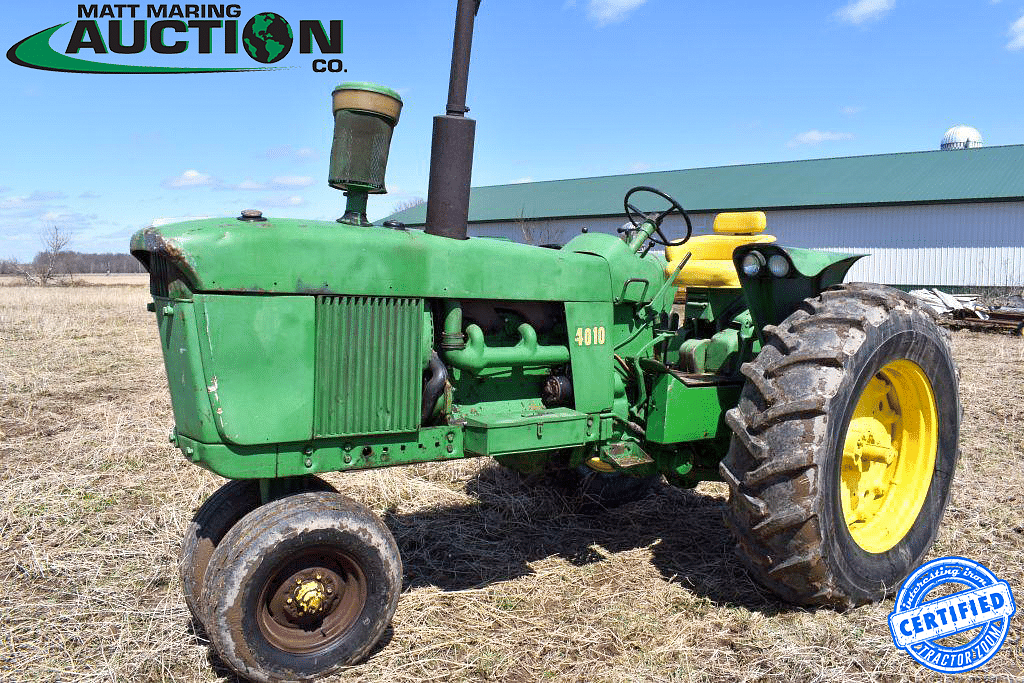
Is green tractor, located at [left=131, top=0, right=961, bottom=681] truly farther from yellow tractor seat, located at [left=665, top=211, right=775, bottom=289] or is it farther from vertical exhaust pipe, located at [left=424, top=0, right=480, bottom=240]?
yellow tractor seat, located at [left=665, top=211, right=775, bottom=289]

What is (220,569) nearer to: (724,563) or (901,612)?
(724,563)

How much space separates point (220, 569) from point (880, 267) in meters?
24.8

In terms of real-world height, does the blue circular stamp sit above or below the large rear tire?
below

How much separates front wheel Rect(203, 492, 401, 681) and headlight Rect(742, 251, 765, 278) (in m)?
2.38

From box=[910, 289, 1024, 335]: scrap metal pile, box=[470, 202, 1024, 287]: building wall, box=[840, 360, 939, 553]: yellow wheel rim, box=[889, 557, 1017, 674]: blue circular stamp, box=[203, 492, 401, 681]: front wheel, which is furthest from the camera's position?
box=[470, 202, 1024, 287]: building wall

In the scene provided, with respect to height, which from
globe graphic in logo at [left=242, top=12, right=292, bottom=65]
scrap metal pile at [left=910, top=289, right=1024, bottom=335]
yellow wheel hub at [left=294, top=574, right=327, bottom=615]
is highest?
globe graphic in logo at [left=242, top=12, right=292, bottom=65]

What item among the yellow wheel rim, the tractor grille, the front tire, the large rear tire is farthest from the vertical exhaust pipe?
the yellow wheel rim

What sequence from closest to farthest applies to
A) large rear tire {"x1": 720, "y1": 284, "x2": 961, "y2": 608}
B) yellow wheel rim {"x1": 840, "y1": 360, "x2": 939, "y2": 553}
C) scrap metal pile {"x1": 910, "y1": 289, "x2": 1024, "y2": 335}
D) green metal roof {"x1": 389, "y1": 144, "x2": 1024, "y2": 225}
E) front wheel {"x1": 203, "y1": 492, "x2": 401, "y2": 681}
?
front wheel {"x1": 203, "y1": 492, "x2": 401, "y2": 681} → large rear tire {"x1": 720, "y1": 284, "x2": 961, "y2": 608} → yellow wheel rim {"x1": 840, "y1": 360, "x2": 939, "y2": 553} → scrap metal pile {"x1": 910, "y1": 289, "x2": 1024, "y2": 335} → green metal roof {"x1": 389, "y1": 144, "x2": 1024, "y2": 225}

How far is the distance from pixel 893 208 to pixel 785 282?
74.0 ft

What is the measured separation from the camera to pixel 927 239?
23.4 metres

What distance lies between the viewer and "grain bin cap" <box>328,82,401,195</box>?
3338 mm

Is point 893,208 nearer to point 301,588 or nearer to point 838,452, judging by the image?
point 838,452

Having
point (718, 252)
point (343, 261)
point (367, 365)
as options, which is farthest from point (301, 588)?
point (718, 252)

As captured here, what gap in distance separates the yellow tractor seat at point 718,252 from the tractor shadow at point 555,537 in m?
1.57
